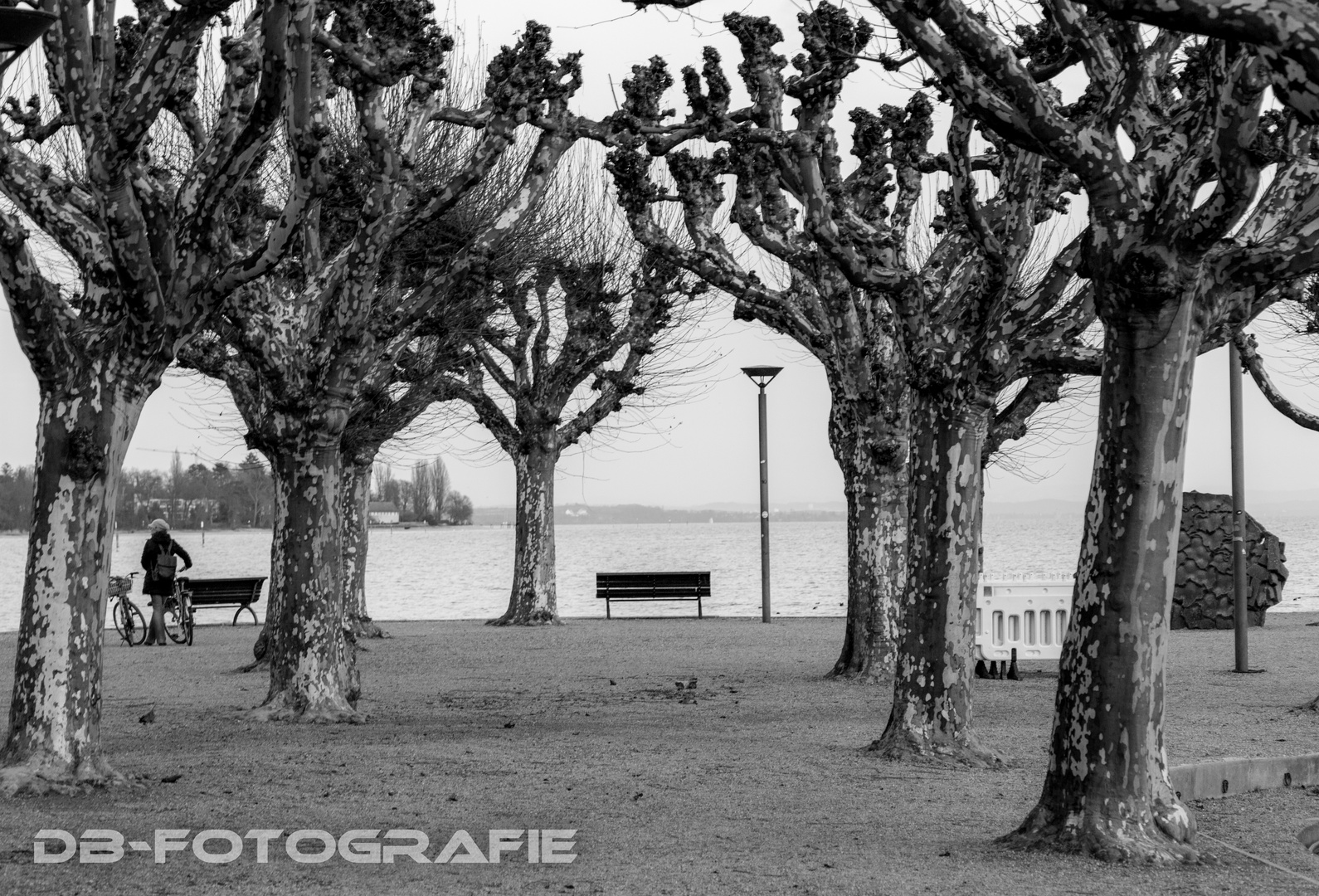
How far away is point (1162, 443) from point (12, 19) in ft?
17.0

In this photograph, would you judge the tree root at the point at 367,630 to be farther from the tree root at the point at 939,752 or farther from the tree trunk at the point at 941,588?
the tree trunk at the point at 941,588

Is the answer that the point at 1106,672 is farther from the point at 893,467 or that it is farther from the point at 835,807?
the point at 893,467

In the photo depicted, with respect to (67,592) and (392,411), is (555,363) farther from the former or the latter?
(67,592)

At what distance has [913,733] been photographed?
33.2 feet

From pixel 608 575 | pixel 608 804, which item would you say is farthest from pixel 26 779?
pixel 608 575

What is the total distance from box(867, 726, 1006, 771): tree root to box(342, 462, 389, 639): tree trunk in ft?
32.6

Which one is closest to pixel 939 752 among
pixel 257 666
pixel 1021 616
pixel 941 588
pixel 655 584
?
pixel 941 588

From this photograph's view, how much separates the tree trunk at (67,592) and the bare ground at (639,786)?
0.38 m

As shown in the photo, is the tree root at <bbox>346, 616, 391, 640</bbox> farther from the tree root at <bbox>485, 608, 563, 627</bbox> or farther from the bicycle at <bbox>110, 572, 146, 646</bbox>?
the bicycle at <bbox>110, 572, 146, 646</bbox>

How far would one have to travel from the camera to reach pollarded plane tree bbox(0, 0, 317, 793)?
27.5 ft

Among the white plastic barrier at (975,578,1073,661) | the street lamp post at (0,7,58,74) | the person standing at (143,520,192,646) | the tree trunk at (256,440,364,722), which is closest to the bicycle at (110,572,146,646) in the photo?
the person standing at (143,520,192,646)

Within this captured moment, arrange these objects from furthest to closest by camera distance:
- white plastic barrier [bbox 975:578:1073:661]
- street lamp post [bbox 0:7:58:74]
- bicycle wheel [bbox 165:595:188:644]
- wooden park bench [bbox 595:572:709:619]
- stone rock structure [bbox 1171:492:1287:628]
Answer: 1. wooden park bench [bbox 595:572:709:619]
2. stone rock structure [bbox 1171:492:1287:628]
3. bicycle wheel [bbox 165:595:188:644]
4. white plastic barrier [bbox 975:578:1073:661]
5. street lamp post [bbox 0:7:58:74]

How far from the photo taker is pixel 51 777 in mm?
8297

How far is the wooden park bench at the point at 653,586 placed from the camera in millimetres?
29328
